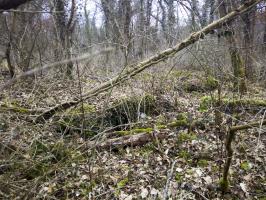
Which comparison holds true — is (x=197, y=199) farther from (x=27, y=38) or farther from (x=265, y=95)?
(x=27, y=38)

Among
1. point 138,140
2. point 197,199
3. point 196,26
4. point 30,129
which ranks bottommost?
point 197,199

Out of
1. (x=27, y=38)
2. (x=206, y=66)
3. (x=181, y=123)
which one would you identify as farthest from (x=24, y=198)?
(x=27, y=38)

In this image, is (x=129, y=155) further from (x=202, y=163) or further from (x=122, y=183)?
(x=202, y=163)

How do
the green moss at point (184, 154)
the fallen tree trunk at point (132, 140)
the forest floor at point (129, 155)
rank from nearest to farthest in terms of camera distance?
the forest floor at point (129, 155) < the green moss at point (184, 154) < the fallen tree trunk at point (132, 140)

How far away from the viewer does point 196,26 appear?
Answer: 586 cm

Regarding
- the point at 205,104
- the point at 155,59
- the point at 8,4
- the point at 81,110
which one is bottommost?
the point at 205,104

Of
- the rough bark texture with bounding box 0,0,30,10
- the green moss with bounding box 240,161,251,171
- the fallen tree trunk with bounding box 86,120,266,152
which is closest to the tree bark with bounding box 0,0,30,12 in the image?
the rough bark texture with bounding box 0,0,30,10

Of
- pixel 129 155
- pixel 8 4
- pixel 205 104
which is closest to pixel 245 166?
pixel 129 155

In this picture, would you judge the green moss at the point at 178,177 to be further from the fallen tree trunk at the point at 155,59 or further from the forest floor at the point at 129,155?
the fallen tree trunk at the point at 155,59

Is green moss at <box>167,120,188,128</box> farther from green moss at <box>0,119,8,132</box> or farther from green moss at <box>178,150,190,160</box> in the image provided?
green moss at <box>0,119,8,132</box>

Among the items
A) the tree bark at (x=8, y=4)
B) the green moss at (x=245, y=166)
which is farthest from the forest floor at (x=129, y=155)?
the tree bark at (x=8, y=4)

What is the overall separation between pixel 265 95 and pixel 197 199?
3.59 m

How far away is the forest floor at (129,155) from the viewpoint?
11.3 ft

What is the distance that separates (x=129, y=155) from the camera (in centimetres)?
433
